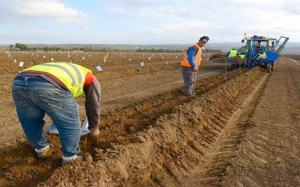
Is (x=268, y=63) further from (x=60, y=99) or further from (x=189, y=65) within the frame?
(x=60, y=99)

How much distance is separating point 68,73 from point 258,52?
73.0 feet

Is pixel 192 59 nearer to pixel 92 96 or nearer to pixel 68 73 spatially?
pixel 92 96

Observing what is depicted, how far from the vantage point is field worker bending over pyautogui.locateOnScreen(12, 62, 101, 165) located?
3.81 metres

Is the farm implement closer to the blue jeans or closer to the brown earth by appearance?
the brown earth

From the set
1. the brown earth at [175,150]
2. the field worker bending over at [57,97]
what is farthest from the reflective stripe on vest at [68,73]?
the brown earth at [175,150]

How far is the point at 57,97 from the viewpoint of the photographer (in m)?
3.88

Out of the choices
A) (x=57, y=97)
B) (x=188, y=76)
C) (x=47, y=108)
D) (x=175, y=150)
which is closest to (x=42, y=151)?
(x=47, y=108)

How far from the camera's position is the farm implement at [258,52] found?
23.8 m

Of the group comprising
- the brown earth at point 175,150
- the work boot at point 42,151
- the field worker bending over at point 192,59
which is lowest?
the brown earth at point 175,150

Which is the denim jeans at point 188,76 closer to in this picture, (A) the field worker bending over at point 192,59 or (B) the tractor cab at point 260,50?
(A) the field worker bending over at point 192,59

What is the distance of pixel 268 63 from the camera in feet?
78.5

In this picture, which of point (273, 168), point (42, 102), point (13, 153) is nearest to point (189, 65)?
point (273, 168)

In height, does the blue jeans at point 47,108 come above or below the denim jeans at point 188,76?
above

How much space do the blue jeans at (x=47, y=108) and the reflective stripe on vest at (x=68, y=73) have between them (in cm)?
10
